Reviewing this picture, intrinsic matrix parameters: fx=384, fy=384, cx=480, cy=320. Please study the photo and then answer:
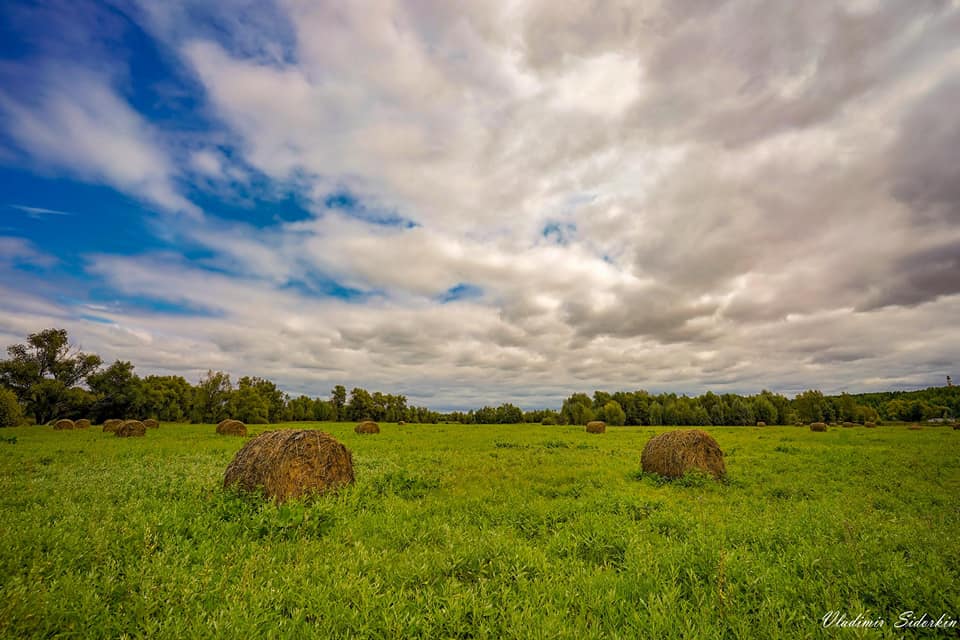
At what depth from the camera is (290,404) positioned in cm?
8706

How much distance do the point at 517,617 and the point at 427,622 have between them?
108 centimetres

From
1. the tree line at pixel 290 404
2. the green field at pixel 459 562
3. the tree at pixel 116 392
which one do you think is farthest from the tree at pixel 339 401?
the green field at pixel 459 562

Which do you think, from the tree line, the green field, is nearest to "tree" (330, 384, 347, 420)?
the tree line

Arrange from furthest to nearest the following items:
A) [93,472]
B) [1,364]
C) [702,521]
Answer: [1,364] < [93,472] < [702,521]

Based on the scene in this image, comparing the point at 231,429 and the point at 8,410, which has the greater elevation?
the point at 8,410

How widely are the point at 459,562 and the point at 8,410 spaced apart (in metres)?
58.5

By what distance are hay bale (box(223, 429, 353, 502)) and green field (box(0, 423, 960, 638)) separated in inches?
23.3

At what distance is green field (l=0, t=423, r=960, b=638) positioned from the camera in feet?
14.8

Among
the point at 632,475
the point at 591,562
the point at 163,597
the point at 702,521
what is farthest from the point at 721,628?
the point at 632,475

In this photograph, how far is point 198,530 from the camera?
712 cm

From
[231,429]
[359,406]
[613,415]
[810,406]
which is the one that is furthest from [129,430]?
[810,406]

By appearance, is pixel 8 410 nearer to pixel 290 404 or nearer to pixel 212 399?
pixel 212 399

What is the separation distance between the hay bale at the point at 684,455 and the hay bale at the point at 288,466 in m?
11.6

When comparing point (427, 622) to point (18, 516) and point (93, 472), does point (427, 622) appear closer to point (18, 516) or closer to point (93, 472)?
point (18, 516)
